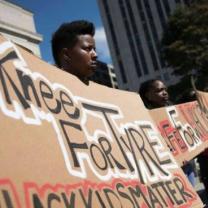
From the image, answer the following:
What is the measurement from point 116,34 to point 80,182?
63455 mm

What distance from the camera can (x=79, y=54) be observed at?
2295 millimetres

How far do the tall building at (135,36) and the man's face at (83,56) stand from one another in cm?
5785

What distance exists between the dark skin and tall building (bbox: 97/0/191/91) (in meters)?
57.8

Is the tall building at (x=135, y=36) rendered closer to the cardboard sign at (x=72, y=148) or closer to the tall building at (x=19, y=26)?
the tall building at (x=19, y=26)

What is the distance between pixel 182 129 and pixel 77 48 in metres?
1.35

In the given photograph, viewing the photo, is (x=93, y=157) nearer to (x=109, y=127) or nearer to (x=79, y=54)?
(x=109, y=127)

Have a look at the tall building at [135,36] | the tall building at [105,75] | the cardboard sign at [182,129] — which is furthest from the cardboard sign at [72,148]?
the tall building at [105,75]

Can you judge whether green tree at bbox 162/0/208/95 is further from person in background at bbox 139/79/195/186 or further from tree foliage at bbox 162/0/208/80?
person in background at bbox 139/79/195/186

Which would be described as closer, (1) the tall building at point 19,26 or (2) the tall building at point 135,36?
(1) the tall building at point 19,26

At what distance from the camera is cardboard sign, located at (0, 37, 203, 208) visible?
1.39 meters

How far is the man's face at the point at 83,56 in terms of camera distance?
7.40 ft

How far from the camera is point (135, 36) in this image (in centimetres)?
6359

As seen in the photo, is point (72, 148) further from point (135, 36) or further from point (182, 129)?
point (135, 36)

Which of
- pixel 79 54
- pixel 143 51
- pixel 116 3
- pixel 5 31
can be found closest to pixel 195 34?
pixel 5 31
